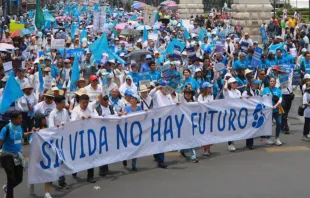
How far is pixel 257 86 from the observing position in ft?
49.8

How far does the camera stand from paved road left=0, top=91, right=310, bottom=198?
1103 centimetres

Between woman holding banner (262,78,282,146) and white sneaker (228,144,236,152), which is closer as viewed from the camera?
white sneaker (228,144,236,152)

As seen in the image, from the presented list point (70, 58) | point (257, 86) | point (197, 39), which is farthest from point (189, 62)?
point (197, 39)

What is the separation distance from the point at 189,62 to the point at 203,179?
26.9 ft

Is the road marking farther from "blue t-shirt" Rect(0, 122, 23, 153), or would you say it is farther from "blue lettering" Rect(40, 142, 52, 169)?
"blue t-shirt" Rect(0, 122, 23, 153)

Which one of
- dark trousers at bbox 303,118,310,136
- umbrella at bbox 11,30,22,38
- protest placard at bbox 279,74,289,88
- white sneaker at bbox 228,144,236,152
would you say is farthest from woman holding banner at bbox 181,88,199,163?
umbrella at bbox 11,30,22,38

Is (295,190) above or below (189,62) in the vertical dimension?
below

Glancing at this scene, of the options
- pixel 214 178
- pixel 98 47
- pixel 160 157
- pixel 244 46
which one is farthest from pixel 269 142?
pixel 244 46

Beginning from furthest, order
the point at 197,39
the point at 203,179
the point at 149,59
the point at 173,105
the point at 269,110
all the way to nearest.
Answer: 1. the point at 197,39
2. the point at 149,59
3. the point at 269,110
4. the point at 173,105
5. the point at 203,179

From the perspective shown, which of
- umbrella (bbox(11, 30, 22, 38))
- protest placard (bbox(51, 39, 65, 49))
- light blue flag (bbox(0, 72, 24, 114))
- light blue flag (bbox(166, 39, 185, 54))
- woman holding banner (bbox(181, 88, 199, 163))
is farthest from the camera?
umbrella (bbox(11, 30, 22, 38))

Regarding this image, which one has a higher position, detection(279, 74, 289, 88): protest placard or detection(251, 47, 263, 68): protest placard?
detection(251, 47, 263, 68): protest placard

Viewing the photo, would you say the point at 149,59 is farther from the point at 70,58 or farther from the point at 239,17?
the point at 239,17

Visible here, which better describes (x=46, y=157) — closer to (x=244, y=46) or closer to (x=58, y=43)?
(x=58, y=43)

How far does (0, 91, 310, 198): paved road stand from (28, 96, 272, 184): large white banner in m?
0.35
